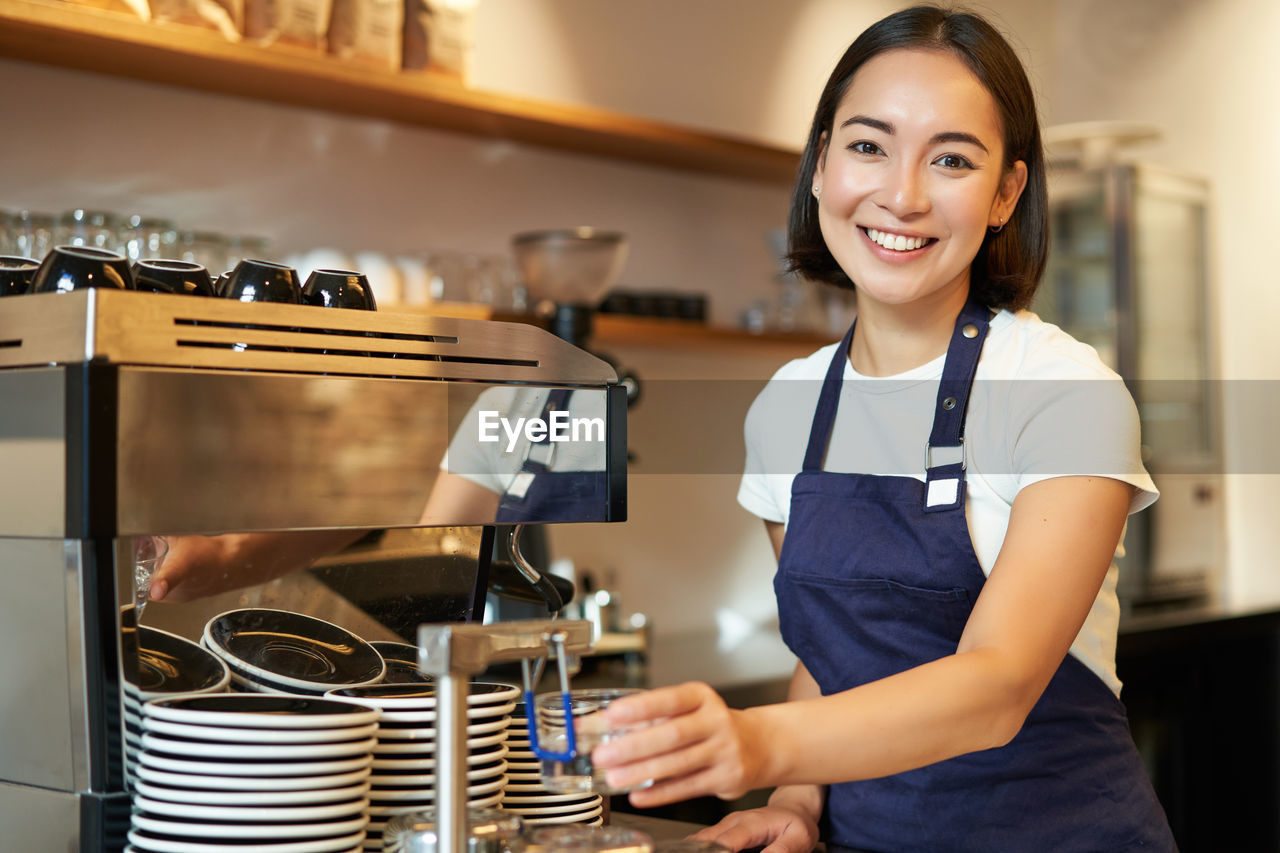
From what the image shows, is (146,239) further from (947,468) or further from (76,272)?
(947,468)

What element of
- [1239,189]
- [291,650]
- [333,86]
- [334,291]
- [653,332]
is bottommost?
[291,650]

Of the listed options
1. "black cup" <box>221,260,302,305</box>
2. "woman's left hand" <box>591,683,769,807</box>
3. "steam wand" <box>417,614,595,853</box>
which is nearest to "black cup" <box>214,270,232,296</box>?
"black cup" <box>221,260,302,305</box>

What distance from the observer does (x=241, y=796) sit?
0.84m

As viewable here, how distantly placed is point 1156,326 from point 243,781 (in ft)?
11.6

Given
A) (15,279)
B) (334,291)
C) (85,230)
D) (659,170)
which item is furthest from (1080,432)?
(659,170)

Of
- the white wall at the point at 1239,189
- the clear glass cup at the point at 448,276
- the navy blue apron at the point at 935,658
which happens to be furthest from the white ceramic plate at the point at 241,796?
the white wall at the point at 1239,189

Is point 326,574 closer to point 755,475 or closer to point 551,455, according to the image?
point 551,455

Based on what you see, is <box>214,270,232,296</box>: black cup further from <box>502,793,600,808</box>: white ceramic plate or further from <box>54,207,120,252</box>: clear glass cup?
<box>54,207,120,252</box>: clear glass cup

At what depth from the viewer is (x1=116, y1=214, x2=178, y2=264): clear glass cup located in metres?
2.02

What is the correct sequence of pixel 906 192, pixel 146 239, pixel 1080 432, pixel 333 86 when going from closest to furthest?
1. pixel 1080 432
2. pixel 906 192
3. pixel 146 239
4. pixel 333 86

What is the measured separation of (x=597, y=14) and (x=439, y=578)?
232 cm

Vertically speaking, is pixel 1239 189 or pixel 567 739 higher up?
pixel 1239 189

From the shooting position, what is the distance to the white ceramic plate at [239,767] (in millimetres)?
845

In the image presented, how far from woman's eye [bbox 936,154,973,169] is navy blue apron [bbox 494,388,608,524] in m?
0.51
